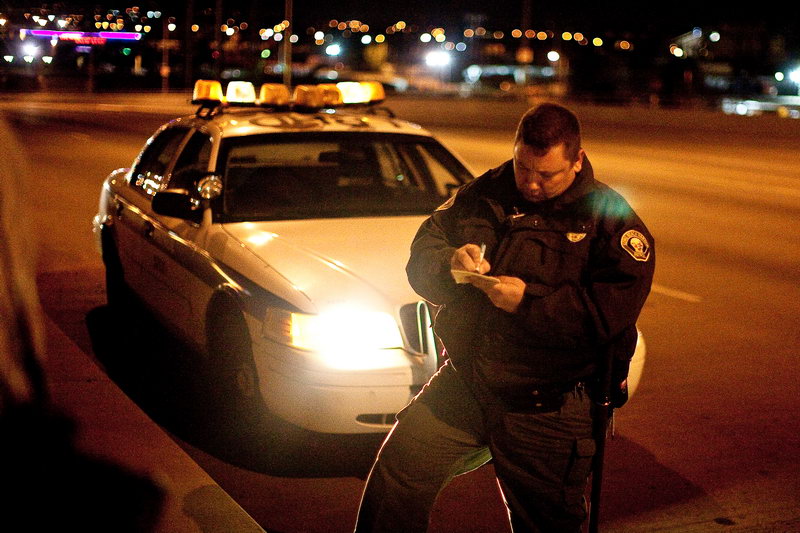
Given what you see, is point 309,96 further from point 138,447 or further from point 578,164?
point 578,164

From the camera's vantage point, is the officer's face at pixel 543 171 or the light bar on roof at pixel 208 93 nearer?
the officer's face at pixel 543 171

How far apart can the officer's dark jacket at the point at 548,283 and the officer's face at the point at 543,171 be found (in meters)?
0.03

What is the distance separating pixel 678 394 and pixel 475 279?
11.9 ft

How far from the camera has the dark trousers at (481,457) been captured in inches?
113

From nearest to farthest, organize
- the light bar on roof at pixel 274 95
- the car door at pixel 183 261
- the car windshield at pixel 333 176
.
A: 1. the car door at pixel 183 261
2. the car windshield at pixel 333 176
3. the light bar on roof at pixel 274 95

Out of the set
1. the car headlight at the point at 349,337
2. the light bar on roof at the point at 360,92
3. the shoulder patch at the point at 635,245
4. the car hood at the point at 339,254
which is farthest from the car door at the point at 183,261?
the shoulder patch at the point at 635,245

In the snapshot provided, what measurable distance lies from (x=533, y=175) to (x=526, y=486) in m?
0.86

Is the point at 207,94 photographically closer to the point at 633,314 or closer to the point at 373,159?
the point at 373,159

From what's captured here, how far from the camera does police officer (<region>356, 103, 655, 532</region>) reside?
2.76 meters

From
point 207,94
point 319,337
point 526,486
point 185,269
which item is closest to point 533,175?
point 526,486

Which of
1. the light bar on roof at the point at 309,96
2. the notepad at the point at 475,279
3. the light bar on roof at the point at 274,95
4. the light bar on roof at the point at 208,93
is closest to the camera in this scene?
the notepad at the point at 475,279

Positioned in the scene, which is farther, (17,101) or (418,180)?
(17,101)

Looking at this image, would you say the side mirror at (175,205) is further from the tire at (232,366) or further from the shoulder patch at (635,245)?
the shoulder patch at (635,245)

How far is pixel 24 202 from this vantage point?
6.44 ft
